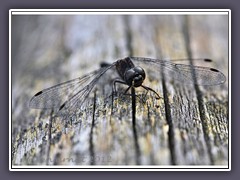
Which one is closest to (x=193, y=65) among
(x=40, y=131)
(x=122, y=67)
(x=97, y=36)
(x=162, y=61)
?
(x=162, y=61)

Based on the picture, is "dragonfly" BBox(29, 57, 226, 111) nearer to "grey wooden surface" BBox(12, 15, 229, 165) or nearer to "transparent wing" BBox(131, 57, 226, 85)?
"transparent wing" BBox(131, 57, 226, 85)

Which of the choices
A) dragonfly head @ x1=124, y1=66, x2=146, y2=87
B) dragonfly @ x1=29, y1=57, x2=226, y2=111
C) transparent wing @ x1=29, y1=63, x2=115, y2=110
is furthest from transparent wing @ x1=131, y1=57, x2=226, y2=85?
transparent wing @ x1=29, y1=63, x2=115, y2=110

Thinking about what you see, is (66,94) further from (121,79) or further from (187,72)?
(187,72)

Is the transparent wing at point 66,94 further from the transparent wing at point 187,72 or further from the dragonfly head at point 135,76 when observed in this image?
the transparent wing at point 187,72

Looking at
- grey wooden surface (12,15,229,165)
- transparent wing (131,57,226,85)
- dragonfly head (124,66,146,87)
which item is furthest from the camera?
transparent wing (131,57,226,85)

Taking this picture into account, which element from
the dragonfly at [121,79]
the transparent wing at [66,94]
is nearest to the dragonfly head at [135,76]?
the dragonfly at [121,79]

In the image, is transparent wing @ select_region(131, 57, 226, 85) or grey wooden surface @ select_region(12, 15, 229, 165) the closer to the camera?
grey wooden surface @ select_region(12, 15, 229, 165)

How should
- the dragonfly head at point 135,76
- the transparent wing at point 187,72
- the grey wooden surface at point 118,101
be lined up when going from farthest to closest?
the transparent wing at point 187,72
the dragonfly head at point 135,76
the grey wooden surface at point 118,101
